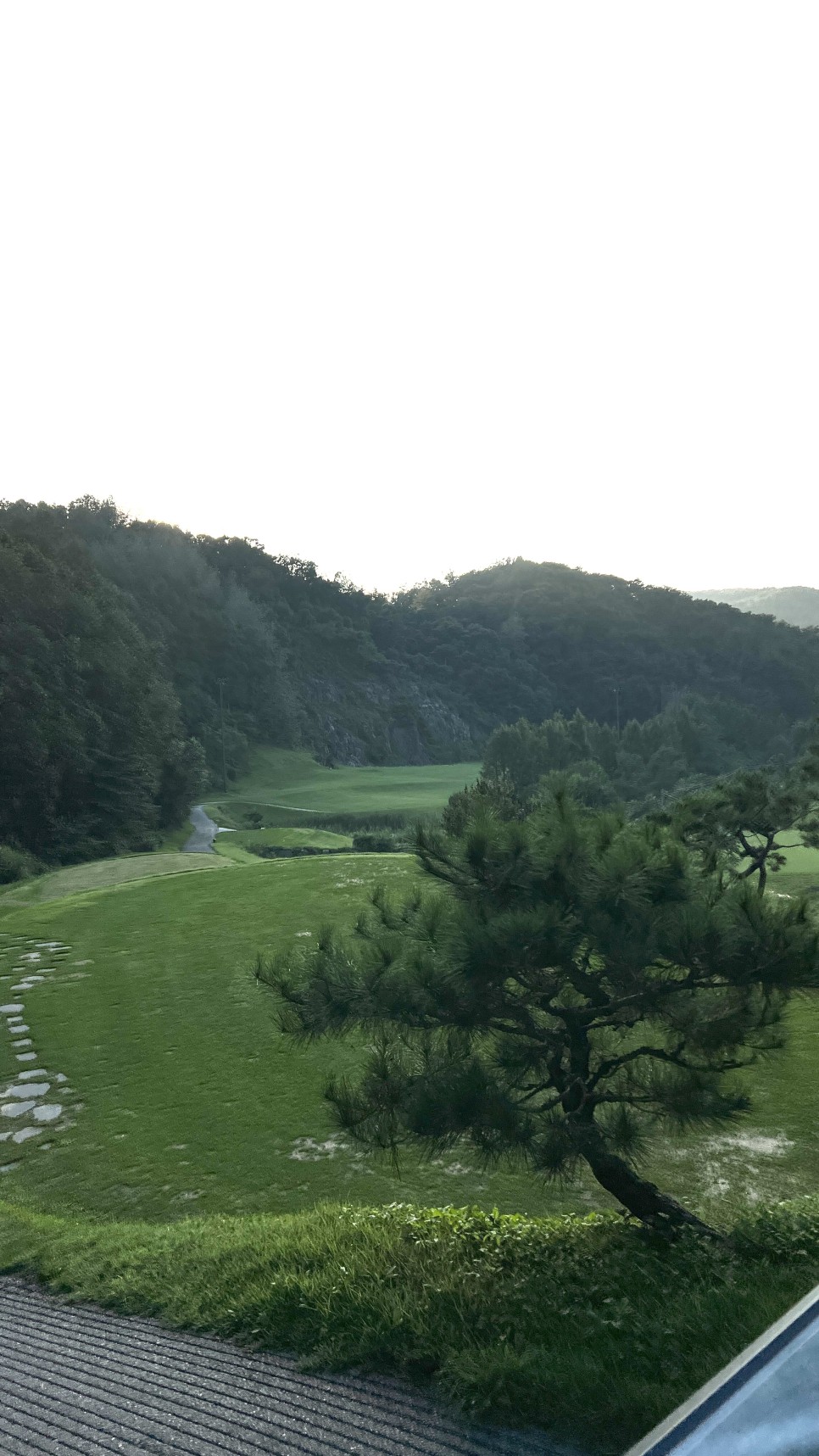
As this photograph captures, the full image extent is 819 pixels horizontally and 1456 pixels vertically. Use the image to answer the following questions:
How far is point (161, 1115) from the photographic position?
8445 millimetres

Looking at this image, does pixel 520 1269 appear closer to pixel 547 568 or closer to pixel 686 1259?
pixel 686 1259

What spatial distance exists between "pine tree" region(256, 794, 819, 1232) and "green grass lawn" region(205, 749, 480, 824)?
34.3m

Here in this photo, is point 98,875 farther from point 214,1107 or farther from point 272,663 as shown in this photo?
point 272,663

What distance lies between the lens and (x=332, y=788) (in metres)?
53.6

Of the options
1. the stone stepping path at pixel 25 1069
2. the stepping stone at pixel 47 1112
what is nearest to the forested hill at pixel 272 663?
the stone stepping path at pixel 25 1069

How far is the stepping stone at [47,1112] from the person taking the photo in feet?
27.8

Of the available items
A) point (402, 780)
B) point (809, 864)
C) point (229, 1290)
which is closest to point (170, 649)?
point (402, 780)

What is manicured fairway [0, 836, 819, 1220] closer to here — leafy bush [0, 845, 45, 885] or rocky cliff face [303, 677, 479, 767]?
leafy bush [0, 845, 45, 885]

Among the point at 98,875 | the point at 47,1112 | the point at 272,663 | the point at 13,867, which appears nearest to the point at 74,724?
the point at 13,867

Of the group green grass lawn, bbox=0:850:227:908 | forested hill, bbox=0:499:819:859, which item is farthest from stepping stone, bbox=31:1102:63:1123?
forested hill, bbox=0:499:819:859

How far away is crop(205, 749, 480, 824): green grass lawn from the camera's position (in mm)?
46219

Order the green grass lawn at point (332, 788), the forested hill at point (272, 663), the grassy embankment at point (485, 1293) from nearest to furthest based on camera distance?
1. the grassy embankment at point (485, 1293)
2. the forested hill at point (272, 663)
3. the green grass lawn at point (332, 788)

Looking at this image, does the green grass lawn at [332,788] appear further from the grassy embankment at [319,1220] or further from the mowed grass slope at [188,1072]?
the grassy embankment at [319,1220]

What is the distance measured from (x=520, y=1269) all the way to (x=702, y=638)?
90.7 m
